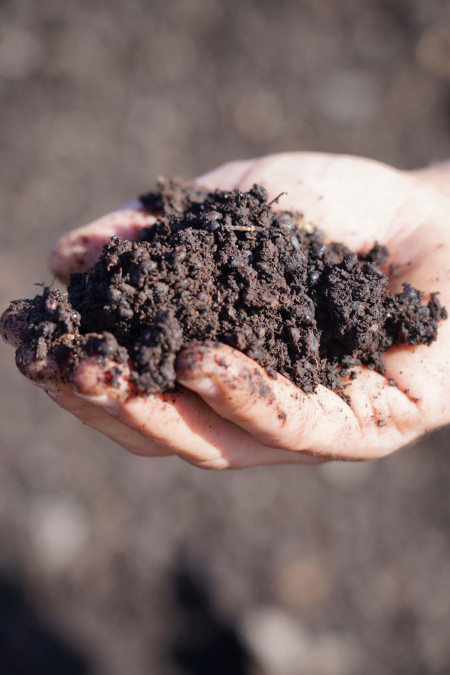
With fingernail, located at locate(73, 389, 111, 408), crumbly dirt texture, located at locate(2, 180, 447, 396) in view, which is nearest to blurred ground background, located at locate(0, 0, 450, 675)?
crumbly dirt texture, located at locate(2, 180, 447, 396)

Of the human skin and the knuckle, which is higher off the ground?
the human skin

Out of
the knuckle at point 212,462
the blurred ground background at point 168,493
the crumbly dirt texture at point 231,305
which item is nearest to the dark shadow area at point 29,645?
the blurred ground background at point 168,493

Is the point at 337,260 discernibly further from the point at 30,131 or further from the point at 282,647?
the point at 30,131

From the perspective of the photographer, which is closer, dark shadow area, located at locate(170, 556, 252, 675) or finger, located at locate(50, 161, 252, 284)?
finger, located at locate(50, 161, 252, 284)

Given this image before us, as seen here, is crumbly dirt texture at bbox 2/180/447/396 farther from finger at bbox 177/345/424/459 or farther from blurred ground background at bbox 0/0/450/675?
blurred ground background at bbox 0/0/450/675

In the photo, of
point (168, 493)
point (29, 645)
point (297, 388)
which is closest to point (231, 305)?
point (297, 388)

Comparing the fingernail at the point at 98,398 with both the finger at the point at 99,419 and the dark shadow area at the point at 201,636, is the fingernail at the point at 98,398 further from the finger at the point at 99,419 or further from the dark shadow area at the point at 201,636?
the dark shadow area at the point at 201,636

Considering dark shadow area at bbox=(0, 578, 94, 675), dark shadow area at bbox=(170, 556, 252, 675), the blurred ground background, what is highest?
the blurred ground background
